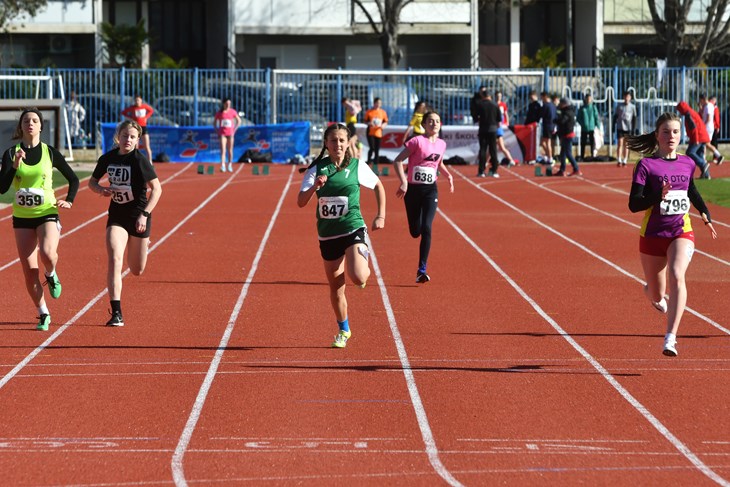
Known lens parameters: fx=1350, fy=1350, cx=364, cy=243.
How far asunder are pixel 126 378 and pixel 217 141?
24.5 meters

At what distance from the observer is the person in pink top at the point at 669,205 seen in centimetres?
921

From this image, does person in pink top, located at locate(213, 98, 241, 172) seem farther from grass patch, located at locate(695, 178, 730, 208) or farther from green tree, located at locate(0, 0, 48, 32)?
green tree, located at locate(0, 0, 48, 32)

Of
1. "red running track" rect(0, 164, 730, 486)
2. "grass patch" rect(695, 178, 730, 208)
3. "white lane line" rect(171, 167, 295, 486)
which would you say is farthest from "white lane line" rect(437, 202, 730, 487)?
"grass patch" rect(695, 178, 730, 208)

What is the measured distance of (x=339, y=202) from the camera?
989 centimetres

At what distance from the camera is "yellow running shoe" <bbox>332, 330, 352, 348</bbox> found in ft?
33.2

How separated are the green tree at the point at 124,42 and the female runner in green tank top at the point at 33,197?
137ft

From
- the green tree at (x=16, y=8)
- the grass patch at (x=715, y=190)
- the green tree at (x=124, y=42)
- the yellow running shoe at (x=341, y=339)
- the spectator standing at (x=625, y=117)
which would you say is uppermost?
the green tree at (x=16, y=8)

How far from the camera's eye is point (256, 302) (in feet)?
40.9

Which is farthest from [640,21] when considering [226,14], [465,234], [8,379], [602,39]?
[8,379]

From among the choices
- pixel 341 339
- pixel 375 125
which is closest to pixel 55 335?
pixel 341 339

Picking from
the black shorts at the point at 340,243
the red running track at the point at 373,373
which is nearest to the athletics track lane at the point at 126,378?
the red running track at the point at 373,373

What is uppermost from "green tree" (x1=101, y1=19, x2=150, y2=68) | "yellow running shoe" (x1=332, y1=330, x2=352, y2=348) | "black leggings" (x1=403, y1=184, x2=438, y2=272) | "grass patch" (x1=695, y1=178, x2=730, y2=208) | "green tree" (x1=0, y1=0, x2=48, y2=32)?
"green tree" (x1=0, y1=0, x2=48, y2=32)

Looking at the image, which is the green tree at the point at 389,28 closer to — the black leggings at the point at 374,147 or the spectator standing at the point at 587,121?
the spectator standing at the point at 587,121

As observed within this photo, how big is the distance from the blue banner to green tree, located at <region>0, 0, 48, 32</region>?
17.6 meters
